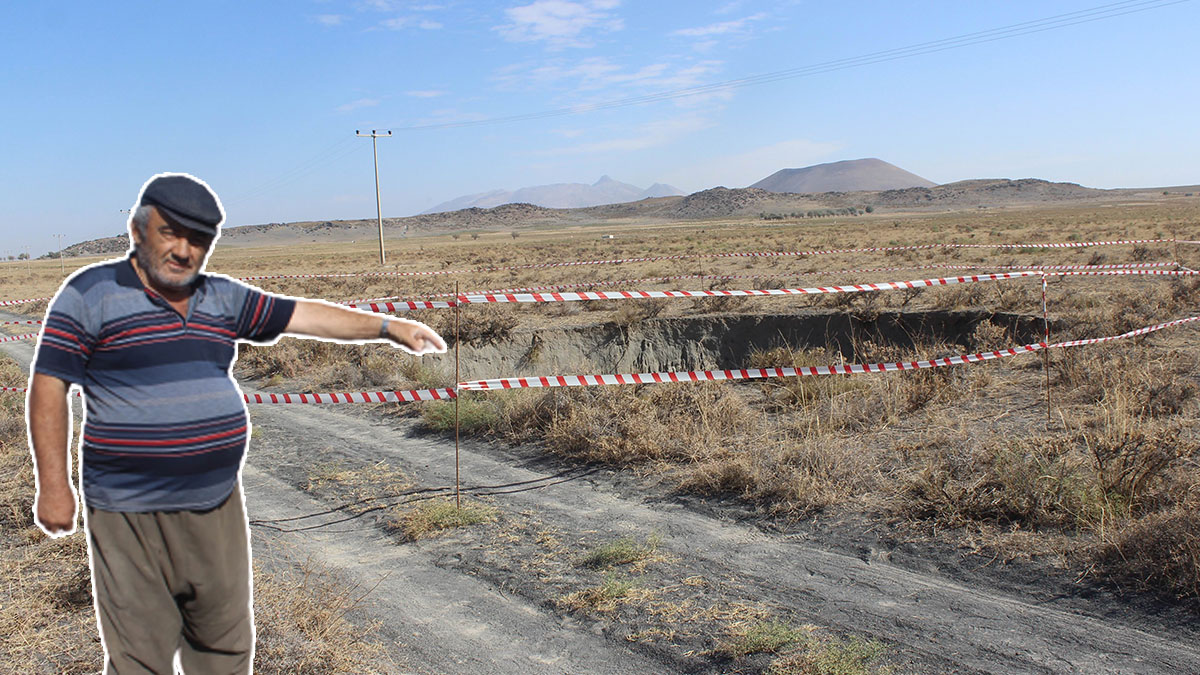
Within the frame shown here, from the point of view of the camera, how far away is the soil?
4207 millimetres

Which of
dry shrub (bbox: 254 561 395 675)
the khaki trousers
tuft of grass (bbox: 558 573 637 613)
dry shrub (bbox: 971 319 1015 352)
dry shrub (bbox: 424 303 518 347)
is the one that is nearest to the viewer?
the khaki trousers

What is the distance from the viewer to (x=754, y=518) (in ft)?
20.2

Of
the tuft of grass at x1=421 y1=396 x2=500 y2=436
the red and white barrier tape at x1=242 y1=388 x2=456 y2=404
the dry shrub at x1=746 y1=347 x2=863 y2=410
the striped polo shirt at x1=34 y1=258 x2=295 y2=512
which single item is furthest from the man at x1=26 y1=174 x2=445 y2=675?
the dry shrub at x1=746 y1=347 x2=863 y2=410

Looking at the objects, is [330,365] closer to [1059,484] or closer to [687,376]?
[687,376]

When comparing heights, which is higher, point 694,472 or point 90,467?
point 90,467

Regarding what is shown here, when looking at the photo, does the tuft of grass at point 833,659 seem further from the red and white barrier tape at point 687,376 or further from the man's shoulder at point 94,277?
the red and white barrier tape at point 687,376

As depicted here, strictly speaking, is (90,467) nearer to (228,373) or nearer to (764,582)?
(228,373)

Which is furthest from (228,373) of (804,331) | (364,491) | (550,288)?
(550,288)

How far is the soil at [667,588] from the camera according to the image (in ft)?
13.8

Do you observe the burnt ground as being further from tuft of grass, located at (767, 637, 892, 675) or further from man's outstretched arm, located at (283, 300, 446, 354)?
man's outstretched arm, located at (283, 300, 446, 354)

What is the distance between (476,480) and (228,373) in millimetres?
5105

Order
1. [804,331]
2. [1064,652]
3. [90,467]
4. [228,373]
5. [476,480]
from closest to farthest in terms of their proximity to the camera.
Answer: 1. [90,467]
2. [228,373]
3. [1064,652]
4. [476,480]
5. [804,331]

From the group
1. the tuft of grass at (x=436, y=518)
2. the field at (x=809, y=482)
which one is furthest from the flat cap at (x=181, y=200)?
the tuft of grass at (x=436, y=518)

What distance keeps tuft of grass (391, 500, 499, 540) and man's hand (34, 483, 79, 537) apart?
12.3 feet
